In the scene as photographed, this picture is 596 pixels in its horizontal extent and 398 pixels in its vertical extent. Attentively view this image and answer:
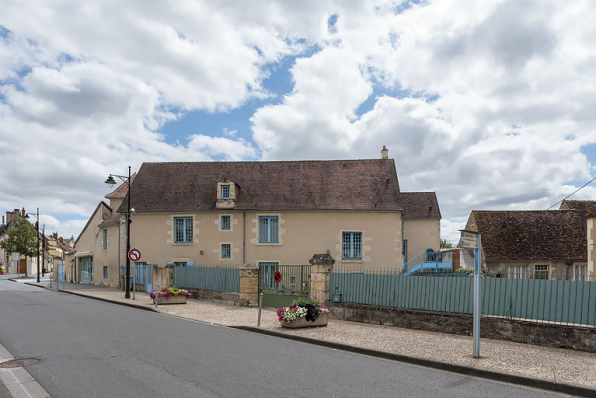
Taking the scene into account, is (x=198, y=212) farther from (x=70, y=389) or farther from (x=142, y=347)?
(x=70, y=389)

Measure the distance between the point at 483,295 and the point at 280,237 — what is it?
18560 millimetres

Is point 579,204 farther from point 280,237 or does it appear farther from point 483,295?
point 483,295

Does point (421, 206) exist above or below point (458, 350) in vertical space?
above

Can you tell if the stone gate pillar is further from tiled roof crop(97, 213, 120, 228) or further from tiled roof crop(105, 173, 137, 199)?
tiled roof crop(105, 173, 137, 199)

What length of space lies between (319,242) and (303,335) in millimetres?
17499

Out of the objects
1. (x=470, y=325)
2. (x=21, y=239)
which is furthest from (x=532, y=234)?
(x=21, y=239)

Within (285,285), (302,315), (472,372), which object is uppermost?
(472,372)

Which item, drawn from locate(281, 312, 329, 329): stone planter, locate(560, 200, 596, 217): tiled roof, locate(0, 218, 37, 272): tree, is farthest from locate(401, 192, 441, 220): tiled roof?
locate(0, 218, 37, 272): tree

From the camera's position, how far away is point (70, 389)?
6508 millimetres

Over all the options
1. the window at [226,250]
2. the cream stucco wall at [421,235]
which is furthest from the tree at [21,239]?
the cream stucco wall at [421,235]

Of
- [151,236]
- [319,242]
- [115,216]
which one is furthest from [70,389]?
[115,216]

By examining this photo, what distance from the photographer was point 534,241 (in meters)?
28.6

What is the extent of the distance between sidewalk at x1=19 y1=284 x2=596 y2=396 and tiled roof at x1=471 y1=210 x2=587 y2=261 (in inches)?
708

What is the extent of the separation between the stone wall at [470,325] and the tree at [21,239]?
187 ft
